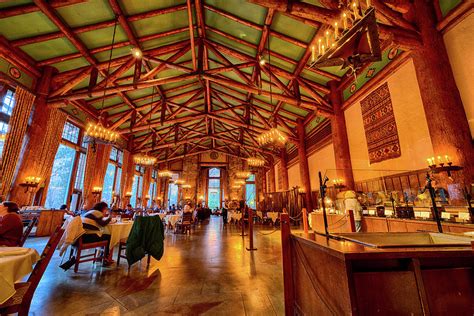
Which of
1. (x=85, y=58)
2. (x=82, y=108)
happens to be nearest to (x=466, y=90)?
(x=85, y=58)

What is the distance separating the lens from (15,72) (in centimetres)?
532

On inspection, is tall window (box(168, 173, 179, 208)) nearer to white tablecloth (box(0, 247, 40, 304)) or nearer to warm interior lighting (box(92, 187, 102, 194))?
warm interior lighting (box(92, 187, 102, 194))

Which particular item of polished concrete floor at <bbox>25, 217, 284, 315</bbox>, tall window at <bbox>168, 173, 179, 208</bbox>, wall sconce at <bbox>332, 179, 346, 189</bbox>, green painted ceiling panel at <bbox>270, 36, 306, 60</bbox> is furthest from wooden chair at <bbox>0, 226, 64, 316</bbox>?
tall window at <bbox>168, 173, 179, 208</bbox>

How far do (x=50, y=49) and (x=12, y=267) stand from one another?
674cm

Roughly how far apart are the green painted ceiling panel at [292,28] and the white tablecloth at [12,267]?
6.57 m

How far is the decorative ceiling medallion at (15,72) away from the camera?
17.2 ft

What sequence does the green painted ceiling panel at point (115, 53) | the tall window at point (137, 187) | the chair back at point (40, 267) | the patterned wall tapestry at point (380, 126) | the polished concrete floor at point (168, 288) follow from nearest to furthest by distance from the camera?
1. the chair back at point (40, 267)
2. the polished concrete floor at point (168, 288)
3. the patterned wall tapestry at point (380, 126)
4. the green painted ceiling panel at point (115, 53)
5. the tall window at point (137, 187)

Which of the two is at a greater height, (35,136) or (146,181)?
(35,136)

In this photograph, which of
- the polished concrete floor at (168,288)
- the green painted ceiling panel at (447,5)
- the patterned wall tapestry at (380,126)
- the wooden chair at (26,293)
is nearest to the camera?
the wooden chair at (26,293)

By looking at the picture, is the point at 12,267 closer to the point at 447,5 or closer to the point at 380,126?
the point at 380,126

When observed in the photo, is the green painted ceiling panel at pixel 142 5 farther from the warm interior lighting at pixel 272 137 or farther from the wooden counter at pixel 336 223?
the wooden counter at pixel 336 223

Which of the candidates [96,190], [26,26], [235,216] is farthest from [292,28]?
[96,190]

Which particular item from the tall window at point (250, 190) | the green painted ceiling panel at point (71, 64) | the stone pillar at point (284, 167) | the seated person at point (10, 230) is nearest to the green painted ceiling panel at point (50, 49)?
the green painted ceiling panel at point (71, 64)

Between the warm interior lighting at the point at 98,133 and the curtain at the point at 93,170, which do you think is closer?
the warm interior lighting at the point at 98,133
